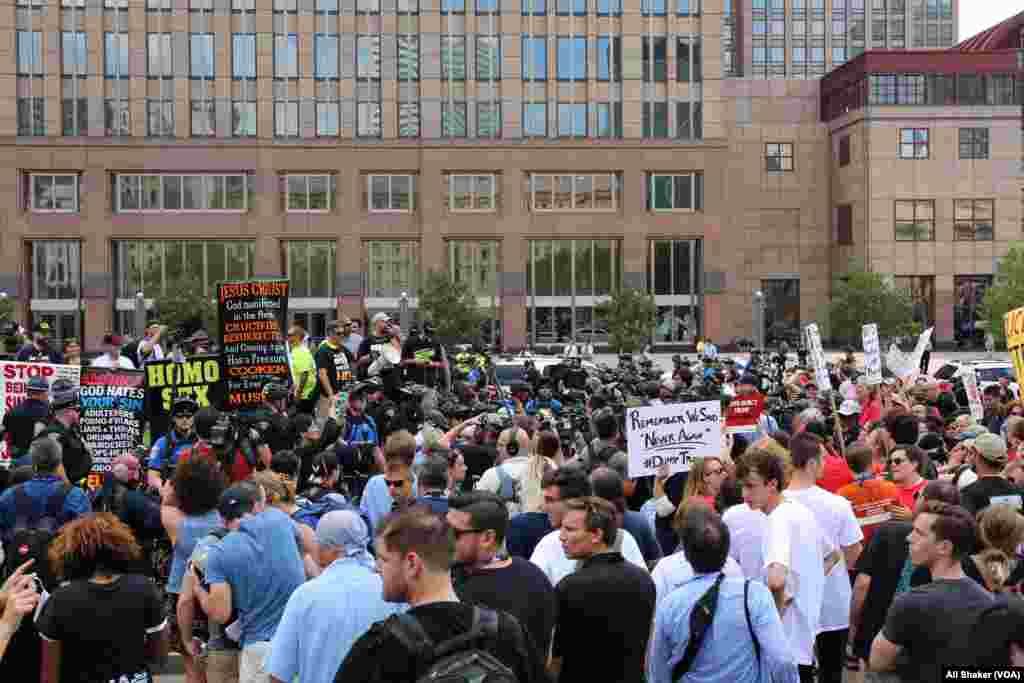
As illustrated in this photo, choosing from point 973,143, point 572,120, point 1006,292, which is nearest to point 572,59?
point 572,120

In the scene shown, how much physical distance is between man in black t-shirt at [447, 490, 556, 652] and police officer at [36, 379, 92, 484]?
18.0 ft

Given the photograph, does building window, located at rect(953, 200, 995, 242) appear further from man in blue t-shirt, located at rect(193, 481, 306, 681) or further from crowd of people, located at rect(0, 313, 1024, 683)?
man in blue t-shirt, located at rect(193, 481, 306, 681)

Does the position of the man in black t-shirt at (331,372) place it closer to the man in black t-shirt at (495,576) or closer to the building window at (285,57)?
the man in black t-shirt at (495,576)

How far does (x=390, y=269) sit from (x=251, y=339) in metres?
58.9

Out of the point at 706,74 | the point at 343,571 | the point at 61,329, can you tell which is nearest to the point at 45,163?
the point at 61,329

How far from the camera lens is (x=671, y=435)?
998cm

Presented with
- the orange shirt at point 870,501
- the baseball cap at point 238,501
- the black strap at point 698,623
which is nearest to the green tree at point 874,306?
the orange shirt at point 870,501

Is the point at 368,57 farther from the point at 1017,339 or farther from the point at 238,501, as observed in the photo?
the point at 238,501

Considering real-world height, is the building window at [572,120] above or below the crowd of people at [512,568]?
above

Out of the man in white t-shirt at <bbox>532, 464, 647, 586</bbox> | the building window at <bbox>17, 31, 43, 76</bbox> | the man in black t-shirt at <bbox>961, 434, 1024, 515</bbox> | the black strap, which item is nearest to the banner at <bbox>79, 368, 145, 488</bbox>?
the man in white t-shirt at <bbox>532, 464, 647, 586</bbox>

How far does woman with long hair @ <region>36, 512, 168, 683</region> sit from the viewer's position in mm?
5734

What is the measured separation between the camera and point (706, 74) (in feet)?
244

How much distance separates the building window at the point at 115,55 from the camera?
234ft

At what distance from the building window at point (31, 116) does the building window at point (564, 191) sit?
87.9ft
